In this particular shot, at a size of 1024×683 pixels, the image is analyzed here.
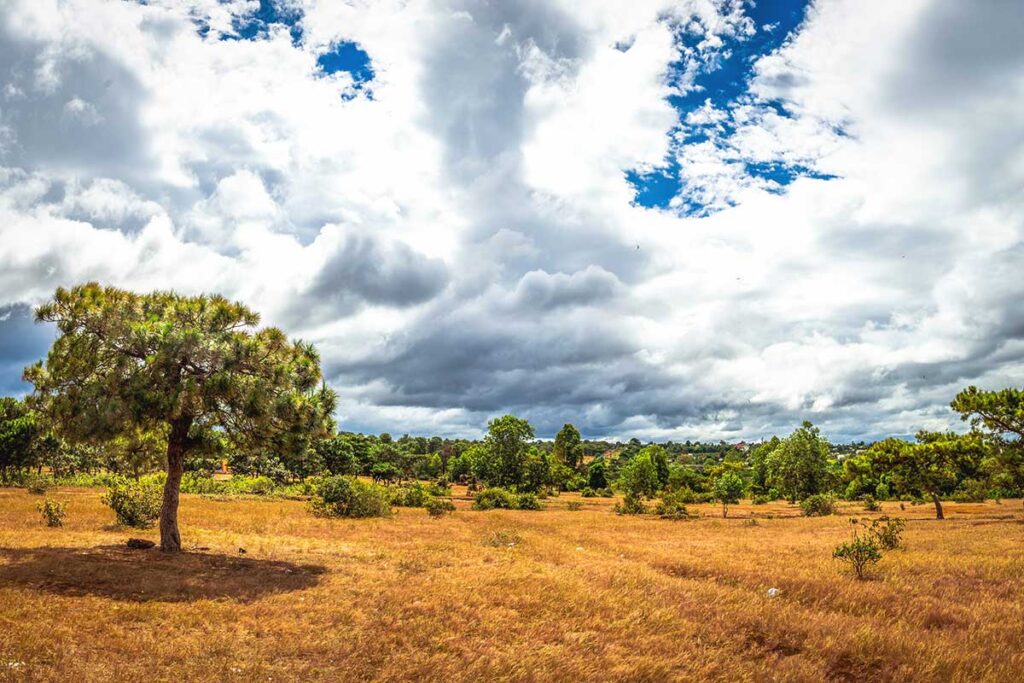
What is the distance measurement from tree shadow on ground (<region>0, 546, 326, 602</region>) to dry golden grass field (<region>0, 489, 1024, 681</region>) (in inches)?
3.5

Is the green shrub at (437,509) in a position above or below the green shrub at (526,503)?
above

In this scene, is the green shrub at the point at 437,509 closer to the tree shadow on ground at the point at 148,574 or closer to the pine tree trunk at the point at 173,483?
the tree shadow on ground at the point at 148,574

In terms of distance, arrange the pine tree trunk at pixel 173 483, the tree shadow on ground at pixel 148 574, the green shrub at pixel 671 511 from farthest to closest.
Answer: the green shrub at pixel 671 511 < the pine tree trunk at pixel 173 483 < the tree shadow on ground at pixel 148 574

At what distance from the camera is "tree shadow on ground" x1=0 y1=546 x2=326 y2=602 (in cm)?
1395

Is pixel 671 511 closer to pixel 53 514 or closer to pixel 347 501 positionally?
pixel 347 501

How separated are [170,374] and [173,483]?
4405 mm

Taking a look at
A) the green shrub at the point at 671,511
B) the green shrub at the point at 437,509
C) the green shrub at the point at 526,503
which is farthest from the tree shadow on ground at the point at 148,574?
the green shrub at the point at 526,503

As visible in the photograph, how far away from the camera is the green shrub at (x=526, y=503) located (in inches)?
2440

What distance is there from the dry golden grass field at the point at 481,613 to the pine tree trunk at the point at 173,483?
3.56ft

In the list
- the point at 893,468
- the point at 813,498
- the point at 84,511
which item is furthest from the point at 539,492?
the point at 84,511

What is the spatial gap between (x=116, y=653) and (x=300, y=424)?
31.0 feet

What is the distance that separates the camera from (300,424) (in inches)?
747

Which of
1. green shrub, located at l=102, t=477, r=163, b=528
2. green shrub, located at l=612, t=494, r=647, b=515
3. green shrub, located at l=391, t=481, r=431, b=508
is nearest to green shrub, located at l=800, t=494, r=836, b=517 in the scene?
green shrub, located at l=612, t=494, r=647, b=515

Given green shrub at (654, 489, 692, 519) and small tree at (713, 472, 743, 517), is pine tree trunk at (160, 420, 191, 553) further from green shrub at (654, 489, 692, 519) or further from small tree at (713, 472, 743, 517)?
small tree at (713, 472, 743, 517)
